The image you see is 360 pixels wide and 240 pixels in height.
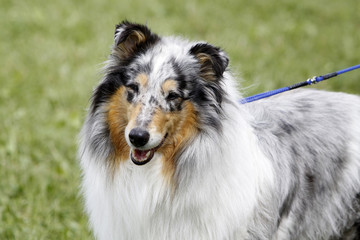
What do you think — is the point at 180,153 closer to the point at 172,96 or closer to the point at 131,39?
the point at 172,96

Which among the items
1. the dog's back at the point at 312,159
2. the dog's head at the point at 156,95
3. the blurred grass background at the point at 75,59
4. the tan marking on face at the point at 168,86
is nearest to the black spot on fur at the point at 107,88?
the dog's head at the point at 156,95

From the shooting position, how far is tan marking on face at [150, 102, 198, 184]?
10.6 ft

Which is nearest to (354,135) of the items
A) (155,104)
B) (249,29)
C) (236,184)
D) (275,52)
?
(236,184)

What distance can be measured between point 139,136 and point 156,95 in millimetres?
305

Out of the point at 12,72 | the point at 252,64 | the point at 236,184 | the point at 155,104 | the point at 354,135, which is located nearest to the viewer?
the point at 155,104

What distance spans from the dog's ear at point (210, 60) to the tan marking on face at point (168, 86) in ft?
0.82

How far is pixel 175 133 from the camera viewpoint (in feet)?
10.7

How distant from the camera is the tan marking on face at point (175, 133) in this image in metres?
3.23

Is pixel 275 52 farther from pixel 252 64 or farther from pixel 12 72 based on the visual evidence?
pixel 12 72

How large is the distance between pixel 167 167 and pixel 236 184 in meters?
0.47

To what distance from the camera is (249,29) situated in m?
9.62

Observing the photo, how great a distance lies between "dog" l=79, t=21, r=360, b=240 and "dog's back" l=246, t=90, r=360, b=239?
0.05 ft

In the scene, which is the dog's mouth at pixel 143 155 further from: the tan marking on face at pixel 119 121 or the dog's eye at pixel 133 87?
the dog's eye at pixel 133 87

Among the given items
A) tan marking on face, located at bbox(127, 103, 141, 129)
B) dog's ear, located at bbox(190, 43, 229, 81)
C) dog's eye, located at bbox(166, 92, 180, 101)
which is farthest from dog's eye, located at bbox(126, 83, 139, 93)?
dog's ear, located at bbox(190, 43, 229, 81)
